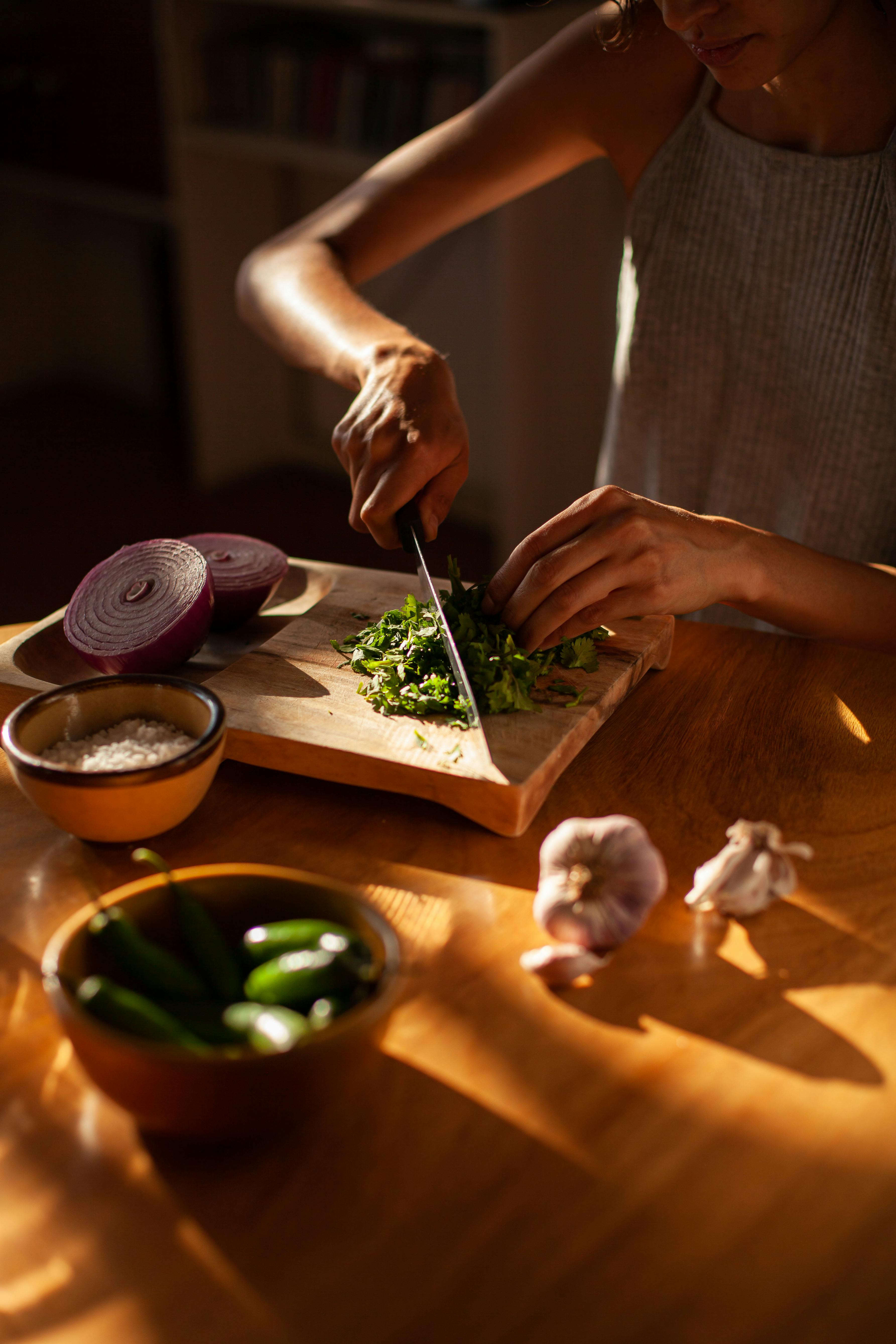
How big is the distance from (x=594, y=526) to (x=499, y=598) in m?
0.13

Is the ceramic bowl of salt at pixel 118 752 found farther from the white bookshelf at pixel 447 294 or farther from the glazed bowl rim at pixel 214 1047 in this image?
the white bookshelf at pixel 447 294

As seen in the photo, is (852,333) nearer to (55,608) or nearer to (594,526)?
(594,526)

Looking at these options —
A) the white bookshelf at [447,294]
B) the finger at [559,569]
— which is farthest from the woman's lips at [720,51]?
the white bookshelf at [447,294]

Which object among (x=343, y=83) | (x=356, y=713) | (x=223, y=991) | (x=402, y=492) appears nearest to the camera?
(x=223, y=991)

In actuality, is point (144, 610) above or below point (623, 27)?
below

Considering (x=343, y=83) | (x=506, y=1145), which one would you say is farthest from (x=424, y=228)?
(x=343, y=83)

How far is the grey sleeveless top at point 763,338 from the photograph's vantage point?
1621mm

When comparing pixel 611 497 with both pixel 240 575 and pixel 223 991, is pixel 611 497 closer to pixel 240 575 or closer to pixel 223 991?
pixel 240 575

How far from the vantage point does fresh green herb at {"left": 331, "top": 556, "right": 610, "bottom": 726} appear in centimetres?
117

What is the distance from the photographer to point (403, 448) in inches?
56.1

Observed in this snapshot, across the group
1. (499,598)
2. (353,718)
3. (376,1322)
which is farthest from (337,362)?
(376,1322)

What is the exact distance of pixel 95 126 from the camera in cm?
440

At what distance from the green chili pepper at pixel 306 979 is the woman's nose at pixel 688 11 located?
1.12 metres

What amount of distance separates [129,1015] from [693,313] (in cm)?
149
